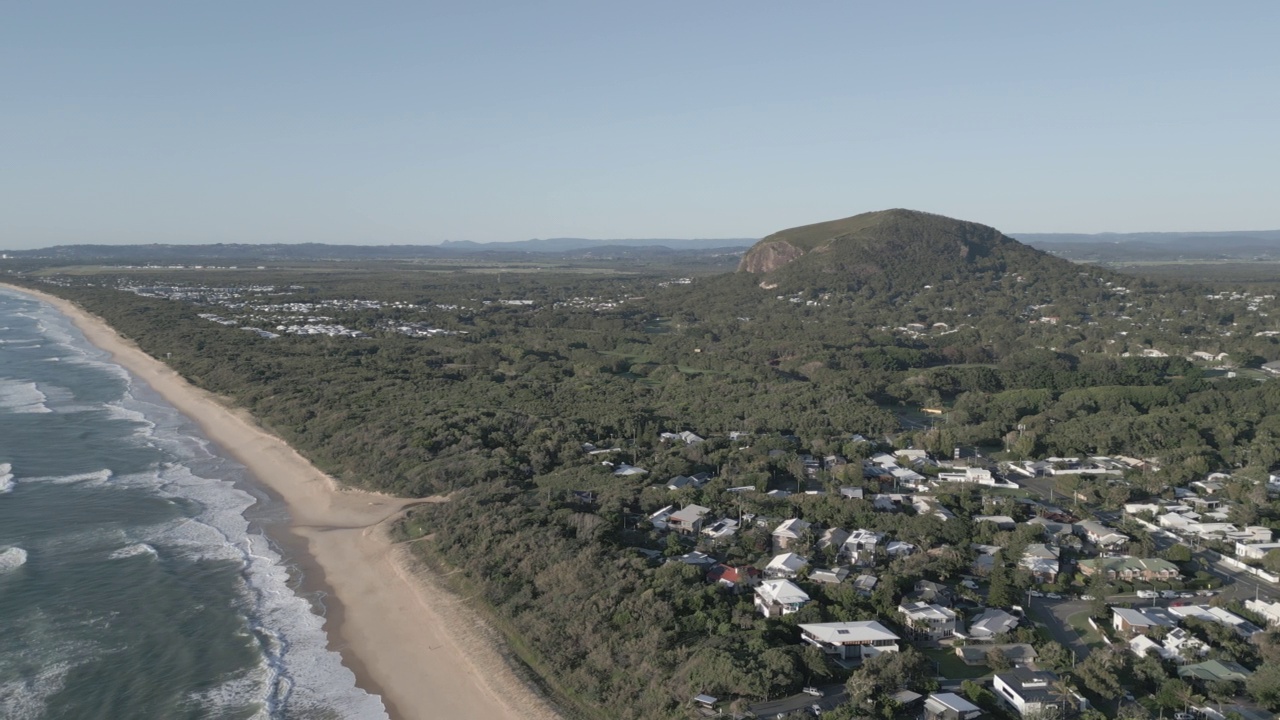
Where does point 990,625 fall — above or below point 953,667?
above

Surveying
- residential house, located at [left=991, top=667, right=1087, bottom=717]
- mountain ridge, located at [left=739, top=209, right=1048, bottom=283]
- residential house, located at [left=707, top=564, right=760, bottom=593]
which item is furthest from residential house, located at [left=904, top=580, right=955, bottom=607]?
mountain ridge, located at [left=739, top=209, right=1048, bottom=283]

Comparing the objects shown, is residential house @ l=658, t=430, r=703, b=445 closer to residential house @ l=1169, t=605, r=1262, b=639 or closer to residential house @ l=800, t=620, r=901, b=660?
residential house @ l=800, t=620, r=901, b=660

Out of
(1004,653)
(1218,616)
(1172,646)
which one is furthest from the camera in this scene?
(1218,616)

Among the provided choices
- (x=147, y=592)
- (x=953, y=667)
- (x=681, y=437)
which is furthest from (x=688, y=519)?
(x=147, y=592)

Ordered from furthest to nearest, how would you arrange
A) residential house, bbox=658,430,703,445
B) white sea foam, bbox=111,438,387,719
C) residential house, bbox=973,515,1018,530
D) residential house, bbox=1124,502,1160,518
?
residential house, bbox=658,430,703,445, residential house, bbox=1124,502,1160,518, residential house, bbox=973,515,1018,530, white sea foam, bbox=111,438,387,719

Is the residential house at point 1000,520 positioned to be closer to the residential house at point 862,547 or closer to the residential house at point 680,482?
the residential house at point 862,547

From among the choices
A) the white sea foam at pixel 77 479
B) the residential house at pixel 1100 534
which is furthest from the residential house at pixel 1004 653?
the white sea foam at pixel 77 479

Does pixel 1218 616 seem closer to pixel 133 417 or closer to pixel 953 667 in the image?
pixel 953 667
